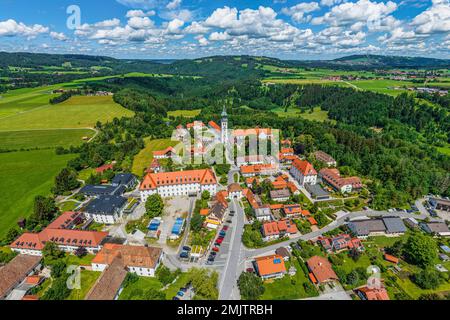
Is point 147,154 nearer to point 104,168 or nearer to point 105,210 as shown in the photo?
point 104,168

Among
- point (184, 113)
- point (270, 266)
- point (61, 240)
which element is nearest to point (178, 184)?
point (61, 240)

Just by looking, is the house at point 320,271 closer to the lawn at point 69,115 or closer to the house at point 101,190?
the house at point 101,190

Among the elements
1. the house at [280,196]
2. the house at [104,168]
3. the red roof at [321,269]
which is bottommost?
the red roof at [321,269]

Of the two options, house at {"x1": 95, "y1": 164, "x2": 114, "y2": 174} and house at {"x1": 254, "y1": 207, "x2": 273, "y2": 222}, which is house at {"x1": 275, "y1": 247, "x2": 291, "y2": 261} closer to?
house at {"x1": 254, "y1": 207, "x2": 273, "y2": 222}

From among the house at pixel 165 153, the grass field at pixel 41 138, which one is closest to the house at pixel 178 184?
the house at pixel 165 153
